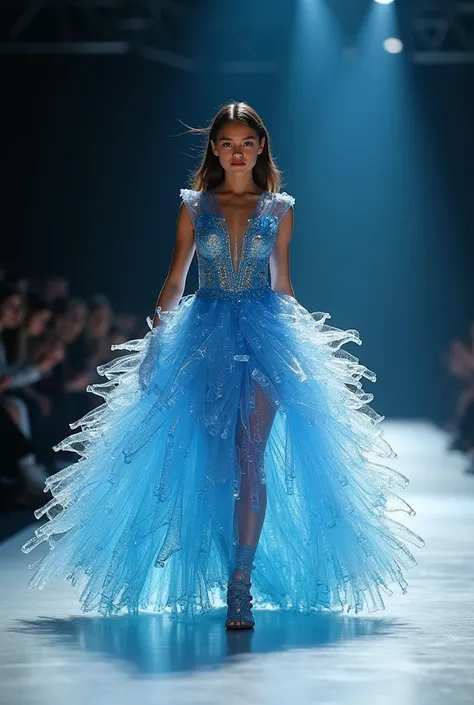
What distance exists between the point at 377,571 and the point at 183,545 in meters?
0.45

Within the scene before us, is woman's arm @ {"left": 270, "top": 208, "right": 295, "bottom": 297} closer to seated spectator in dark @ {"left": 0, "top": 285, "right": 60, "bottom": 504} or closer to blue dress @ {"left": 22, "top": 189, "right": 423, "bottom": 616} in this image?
blue dress @ {"left": 22, "top": 189, "right": 423, "bottom": 616}

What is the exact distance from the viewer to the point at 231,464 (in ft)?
11.8

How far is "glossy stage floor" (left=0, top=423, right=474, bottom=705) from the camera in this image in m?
2.77

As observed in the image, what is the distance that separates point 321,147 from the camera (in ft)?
43.4

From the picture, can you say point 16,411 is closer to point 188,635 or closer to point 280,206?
point 280,206

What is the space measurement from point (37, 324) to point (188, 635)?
164 inches

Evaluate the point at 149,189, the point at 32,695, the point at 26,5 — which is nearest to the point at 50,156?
the point at 149,189

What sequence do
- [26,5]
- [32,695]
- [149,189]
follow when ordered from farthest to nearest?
[149,189] → [26,5] → [32,695]

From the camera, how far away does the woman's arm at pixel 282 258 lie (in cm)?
393

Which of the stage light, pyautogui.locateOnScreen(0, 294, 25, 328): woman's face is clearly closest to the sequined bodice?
pyautogui.locateOnScreen(0, 294, 25, 328): woman's face

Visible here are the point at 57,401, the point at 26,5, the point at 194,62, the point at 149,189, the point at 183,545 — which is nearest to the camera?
Result: the point at 183,545

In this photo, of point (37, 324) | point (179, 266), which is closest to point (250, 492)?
point (179, 266)

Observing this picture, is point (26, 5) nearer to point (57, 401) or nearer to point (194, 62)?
point (194, 62)

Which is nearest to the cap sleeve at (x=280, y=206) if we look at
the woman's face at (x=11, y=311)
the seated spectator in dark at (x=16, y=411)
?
the seated spectator in dark at (x=16, y=411)
